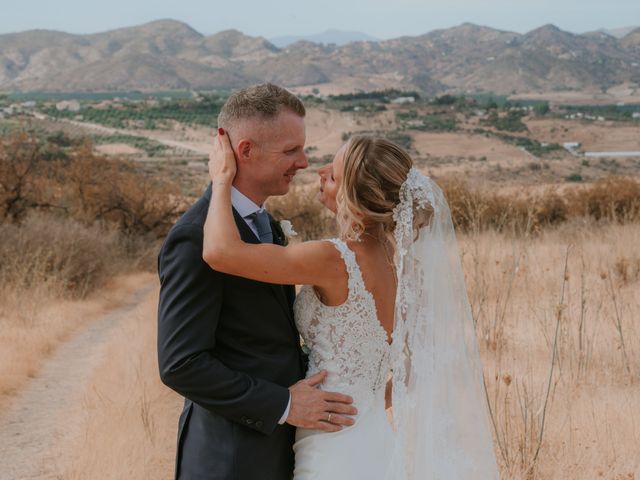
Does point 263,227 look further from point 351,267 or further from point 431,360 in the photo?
point 431,360

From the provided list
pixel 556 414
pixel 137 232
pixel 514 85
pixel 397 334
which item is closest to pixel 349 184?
pixel 397 334

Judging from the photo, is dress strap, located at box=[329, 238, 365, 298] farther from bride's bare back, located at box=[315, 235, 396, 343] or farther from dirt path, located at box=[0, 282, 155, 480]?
dirt path, located at box=[0, 282, 155, 480]

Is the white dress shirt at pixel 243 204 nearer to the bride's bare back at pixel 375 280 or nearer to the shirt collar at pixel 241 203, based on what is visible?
the shirt collar at pixel 241 203

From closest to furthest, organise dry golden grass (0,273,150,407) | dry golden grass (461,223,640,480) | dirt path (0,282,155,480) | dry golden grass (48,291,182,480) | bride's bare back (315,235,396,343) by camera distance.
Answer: bride's bare back (315,235,396,343)
dry golden grass (461,223,640,480)
dry golden grass (48,291,182,480)
dirt path (0,282,155,480)
dry golden grass (0,273,150,407)

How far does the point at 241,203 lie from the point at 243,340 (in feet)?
1.46

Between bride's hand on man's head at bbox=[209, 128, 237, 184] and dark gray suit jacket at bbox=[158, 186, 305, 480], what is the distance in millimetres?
83

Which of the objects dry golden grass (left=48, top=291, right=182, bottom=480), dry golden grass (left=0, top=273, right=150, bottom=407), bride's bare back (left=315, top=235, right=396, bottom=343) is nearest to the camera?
bride's bare back (left=315, top=235, right=396, bottom=343)

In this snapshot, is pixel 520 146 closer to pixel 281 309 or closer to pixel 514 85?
pixel 281 309

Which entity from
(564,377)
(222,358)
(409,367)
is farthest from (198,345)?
(564,377)

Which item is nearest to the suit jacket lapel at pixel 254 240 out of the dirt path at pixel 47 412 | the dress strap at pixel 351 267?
the dress strap at pixel 351 267

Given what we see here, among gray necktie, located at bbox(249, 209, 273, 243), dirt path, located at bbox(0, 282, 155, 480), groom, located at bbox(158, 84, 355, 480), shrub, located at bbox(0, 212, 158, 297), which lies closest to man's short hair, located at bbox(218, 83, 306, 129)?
groom, located at bbox(158, 84, 355, 480)

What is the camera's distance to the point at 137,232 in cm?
1647

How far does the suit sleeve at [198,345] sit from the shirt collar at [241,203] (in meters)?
0.22

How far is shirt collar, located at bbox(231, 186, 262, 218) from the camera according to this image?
7.98ft
